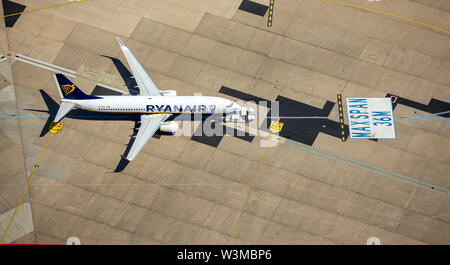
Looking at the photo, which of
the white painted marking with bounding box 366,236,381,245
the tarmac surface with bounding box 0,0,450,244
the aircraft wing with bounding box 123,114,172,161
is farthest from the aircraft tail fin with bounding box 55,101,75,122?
the white painted marking with bounding box 366,236,381,245

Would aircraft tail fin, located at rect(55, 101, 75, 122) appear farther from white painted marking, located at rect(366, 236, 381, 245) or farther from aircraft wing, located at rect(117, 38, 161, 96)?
white painted marking, located at rect(366, 236, 381, 245)

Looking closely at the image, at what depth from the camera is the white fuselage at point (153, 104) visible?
6438 cm

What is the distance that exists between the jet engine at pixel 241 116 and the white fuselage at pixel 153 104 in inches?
115

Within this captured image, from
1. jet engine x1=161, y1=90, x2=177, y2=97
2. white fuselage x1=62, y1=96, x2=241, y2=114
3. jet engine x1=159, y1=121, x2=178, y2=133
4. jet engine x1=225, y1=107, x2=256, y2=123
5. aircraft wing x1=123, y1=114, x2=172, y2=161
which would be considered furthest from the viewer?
jet engine x1=225, y1=107, x2=256, y2=123

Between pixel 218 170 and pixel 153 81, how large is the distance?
18.1 meters

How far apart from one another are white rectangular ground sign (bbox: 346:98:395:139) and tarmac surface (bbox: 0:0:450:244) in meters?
1.30

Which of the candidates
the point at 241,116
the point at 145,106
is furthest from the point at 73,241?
the point at 241,116

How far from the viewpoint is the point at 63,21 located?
243ft

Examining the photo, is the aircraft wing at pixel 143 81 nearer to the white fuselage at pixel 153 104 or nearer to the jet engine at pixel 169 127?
the white fuselage at pixel 153 104

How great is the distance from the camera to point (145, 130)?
64875 millimetres

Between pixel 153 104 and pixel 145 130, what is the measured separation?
13.9 feet

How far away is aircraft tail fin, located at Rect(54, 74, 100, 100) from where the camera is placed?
2488 inches

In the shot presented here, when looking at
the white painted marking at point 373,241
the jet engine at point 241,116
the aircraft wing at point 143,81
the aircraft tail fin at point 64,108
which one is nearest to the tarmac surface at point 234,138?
the white painted marking at point 373,241
